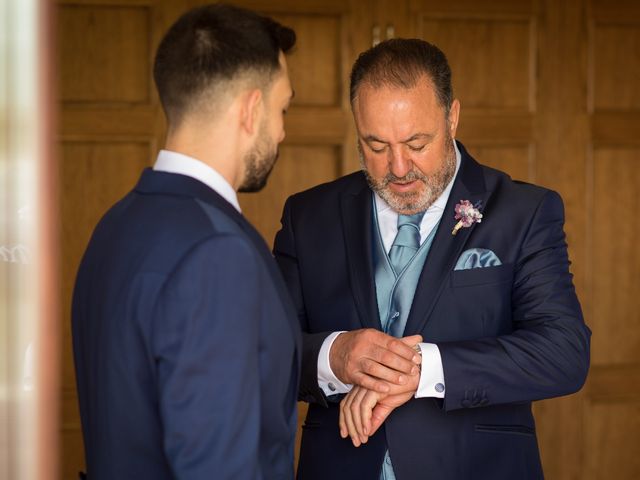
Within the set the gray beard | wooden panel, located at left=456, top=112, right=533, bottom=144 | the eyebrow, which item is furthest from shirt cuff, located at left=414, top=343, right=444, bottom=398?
wooden panel, located at left=456, top=112, right=533, bottom=144

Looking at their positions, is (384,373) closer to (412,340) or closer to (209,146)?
(412,340)

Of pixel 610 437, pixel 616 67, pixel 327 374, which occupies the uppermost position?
pixel 616 67

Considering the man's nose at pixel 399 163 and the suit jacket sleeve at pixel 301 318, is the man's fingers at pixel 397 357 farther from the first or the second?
the man's nose at pixel 399 163

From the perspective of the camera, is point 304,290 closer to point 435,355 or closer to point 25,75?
point 435,355

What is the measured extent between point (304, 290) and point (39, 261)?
1.41m

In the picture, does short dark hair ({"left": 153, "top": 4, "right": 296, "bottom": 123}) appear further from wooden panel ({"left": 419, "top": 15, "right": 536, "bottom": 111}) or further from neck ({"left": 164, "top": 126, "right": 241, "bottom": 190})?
wooden panel ({"left": 419, "top": 15, "right": 536, "bottom": 111})

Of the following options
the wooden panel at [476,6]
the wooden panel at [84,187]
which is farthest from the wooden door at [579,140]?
the wooden panel at [84,187]

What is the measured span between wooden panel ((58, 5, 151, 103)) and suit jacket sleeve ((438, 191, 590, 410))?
191 cm

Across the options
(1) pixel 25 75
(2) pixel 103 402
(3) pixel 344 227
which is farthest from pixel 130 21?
(1) pixel 25 75

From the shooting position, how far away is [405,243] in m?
2.44

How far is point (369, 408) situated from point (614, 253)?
2.37 m

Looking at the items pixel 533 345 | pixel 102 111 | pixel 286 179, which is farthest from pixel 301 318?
pixel 102 111

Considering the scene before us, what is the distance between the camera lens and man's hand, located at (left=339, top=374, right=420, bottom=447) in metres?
2.19

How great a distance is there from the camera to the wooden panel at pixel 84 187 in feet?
12.2
